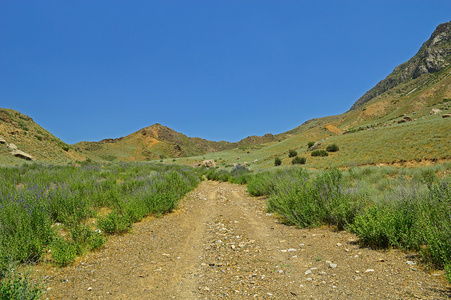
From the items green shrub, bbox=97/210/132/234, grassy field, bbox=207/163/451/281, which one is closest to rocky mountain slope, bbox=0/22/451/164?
grassy field, bbox=207/163/451/281

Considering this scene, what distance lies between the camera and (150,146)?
10481 centimetres

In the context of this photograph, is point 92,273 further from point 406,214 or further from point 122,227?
point 406,214

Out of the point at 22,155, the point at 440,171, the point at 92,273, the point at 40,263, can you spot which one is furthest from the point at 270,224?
the point at 22,155

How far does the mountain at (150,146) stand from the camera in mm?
85875

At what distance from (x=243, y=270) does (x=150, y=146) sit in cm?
10658

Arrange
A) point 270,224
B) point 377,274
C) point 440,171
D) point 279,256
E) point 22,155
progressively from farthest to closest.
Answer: point 22,155, point 440,171, point 270,224, point 279,256, point 377,274

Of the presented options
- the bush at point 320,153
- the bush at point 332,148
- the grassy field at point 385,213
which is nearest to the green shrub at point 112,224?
the grassy field at point 385,213

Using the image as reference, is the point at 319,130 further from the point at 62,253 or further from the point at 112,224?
the point at 62,253

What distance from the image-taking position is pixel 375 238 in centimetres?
460

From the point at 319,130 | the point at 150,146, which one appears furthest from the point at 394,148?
the point at 150,146

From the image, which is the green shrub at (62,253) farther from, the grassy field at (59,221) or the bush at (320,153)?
the bush at (320,153)

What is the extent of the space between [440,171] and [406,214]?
13.2 meters

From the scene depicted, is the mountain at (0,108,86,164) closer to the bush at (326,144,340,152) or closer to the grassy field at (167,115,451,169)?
the grassy field at (167,115,451,169)

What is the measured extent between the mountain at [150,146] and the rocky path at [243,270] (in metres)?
61.9
